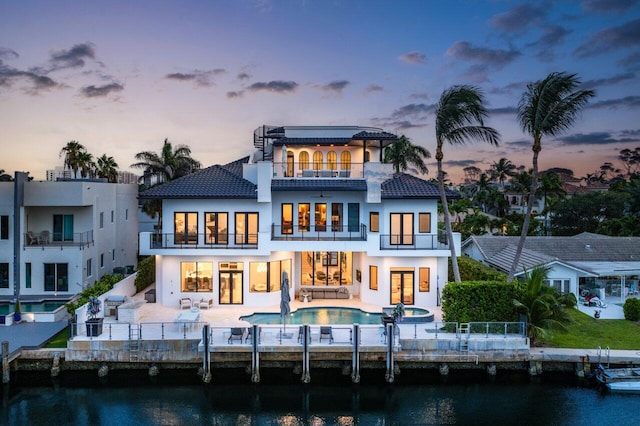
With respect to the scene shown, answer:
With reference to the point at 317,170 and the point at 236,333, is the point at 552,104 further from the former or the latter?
the point at 236,333

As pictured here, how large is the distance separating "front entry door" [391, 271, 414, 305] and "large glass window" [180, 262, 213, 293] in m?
10.7

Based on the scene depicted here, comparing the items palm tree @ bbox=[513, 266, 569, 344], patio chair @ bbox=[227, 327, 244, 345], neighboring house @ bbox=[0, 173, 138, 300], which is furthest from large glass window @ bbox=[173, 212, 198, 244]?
palm tree @ bbox=[513, 266, 569, 344]

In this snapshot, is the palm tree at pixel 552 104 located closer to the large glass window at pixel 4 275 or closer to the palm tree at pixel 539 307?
the palm tree at pixel 539 307

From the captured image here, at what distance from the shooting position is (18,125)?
36.6 meters

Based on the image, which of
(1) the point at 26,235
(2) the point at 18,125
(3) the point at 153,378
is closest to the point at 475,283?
(3) the point at 153,378

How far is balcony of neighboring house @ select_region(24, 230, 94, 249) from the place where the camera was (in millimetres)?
31000

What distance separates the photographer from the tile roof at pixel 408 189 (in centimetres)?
2784

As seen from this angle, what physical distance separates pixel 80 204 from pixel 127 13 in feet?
41.9

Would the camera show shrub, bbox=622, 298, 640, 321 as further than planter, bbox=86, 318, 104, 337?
Yes

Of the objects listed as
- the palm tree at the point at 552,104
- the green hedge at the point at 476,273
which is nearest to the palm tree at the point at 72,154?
the green hedge at the point at 476,273

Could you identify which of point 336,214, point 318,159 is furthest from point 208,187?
point 336,214

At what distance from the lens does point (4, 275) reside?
101 feet

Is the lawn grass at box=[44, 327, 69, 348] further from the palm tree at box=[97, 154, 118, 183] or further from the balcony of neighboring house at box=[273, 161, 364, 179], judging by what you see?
the palm tree at box=[97, 154, 118, 183]

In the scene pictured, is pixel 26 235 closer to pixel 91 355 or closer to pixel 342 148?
pixel 91 355
